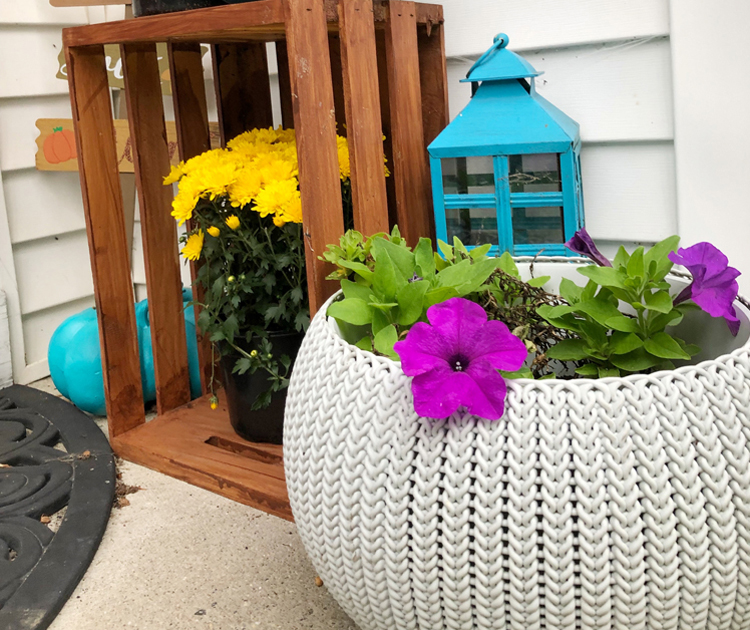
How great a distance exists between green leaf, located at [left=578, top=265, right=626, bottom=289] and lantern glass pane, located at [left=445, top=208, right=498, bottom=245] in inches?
17.8

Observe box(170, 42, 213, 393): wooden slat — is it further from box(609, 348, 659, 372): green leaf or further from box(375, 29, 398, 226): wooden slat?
box(609, 348, 659, 372): green leaf

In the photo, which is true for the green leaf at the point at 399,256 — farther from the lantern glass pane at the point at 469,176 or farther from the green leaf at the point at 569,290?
the lantern glass pane at the point at 469,176

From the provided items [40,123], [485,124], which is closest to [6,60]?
[40,123]

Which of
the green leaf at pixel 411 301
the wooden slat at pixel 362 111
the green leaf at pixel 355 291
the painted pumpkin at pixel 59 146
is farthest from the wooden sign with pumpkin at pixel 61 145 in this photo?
the green leaf at pixel 411 301

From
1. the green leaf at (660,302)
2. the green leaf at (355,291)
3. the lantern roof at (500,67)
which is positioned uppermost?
the lantern roof at (500,67)

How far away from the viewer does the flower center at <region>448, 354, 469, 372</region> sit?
0.74 m

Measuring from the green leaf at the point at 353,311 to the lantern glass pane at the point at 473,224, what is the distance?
45 cm

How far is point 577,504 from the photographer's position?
0.70 metres

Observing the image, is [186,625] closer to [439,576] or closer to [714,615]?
[439,576]

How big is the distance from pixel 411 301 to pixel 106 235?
0.91 m

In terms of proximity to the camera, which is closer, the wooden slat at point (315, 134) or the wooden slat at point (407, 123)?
the wooden slat at point (315, 134)

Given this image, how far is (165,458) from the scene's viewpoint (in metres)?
1.52

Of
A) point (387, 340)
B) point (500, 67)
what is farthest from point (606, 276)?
point (500, 67)

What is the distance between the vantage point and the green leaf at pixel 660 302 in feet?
2.69
